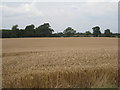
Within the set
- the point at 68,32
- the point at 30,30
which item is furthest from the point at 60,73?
the point at 68,32

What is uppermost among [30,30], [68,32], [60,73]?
[30,30]

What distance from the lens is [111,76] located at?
372cm

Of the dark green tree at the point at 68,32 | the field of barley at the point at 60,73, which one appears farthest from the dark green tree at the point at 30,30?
the field of barley at the point at 60,73

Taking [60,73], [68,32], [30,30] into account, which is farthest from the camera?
[68,32]

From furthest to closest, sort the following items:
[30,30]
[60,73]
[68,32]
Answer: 1. [68,32]
2. [30,30]
3. [60,73]

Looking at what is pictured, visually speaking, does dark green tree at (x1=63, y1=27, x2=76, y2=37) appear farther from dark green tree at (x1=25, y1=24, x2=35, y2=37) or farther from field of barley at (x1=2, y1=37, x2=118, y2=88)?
field of barley at (x1=2, y1=37, x2=118, y2=88)

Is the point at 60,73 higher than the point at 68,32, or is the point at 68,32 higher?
the point at 68,32

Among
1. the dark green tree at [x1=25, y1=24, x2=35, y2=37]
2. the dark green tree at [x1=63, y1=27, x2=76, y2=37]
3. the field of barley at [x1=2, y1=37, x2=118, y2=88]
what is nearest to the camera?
the field of barley at [x1=2, y1=37, x2=118, y2=88]

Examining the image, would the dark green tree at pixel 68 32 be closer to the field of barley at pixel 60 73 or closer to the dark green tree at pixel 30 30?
the dark green tree at pixel 30 30

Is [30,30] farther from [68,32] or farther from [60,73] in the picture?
[60,73]

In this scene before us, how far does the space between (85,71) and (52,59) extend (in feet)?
3.58

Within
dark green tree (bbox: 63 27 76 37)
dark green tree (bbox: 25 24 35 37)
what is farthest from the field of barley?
dark green tree (bbox: 63 27 76 37)

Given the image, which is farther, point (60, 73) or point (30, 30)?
point (30, 30)

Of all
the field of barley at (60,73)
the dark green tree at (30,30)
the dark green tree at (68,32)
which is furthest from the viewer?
the dark green tree at (68,32)
